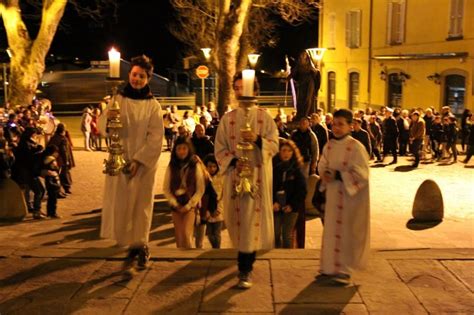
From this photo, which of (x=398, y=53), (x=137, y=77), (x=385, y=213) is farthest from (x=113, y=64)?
(x=398, y=53)

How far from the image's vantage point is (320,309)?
514 cm

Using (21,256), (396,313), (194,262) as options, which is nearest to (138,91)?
(194,262)

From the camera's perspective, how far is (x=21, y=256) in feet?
21.4

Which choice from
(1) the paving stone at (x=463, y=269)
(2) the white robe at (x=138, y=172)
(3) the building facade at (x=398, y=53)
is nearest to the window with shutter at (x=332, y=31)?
(3) the building facade at (x=398, y=53)

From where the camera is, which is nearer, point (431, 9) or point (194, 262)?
point (194, 262)

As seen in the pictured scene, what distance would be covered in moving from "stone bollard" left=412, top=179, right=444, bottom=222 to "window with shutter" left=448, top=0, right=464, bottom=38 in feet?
48.4

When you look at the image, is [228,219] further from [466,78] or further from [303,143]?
[466,78]

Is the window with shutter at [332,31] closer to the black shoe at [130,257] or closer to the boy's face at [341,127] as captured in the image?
the boy's face at [341,127]

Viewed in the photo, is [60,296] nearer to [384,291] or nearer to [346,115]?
[384,291]

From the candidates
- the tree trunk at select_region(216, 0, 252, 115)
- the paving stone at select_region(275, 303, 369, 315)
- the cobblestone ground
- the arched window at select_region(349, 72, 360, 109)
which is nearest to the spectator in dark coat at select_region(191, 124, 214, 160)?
the cobblestone ground

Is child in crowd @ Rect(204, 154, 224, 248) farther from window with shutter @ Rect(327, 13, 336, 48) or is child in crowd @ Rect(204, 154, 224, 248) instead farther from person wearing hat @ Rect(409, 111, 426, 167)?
window with shutter @ Rect(327, 13, 336, 48)

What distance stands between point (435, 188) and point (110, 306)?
7.36 m

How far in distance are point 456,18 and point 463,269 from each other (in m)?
20.0

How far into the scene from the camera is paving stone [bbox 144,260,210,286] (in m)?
5.79
